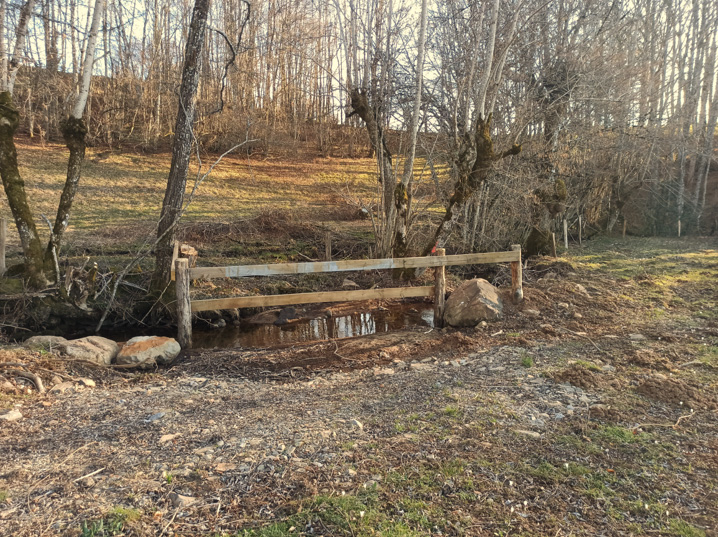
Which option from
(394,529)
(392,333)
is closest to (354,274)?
(392,333)

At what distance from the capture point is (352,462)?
12.7ft

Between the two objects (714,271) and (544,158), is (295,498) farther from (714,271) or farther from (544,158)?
(544,158)

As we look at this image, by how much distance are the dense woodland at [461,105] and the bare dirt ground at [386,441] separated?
4.89m

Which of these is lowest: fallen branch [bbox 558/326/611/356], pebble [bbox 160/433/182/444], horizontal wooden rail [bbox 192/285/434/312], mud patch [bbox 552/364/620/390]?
pebble [bbox 160/433/182/444]

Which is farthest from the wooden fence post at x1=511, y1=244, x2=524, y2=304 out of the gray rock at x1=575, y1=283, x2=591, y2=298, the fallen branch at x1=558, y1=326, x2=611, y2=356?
the gray rock at x1=575, y1=283, x2=591, y2=298

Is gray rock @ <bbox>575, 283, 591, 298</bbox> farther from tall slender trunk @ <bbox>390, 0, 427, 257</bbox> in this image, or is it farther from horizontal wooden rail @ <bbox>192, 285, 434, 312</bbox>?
tall slender trunk @ <bbox>390, 0, 427, 257</bbox>

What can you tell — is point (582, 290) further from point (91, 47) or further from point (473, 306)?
point (91, 47)

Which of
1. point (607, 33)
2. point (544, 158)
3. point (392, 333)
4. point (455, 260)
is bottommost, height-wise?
point (392, 333)

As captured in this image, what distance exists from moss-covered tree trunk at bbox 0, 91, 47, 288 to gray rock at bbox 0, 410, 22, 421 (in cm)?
473

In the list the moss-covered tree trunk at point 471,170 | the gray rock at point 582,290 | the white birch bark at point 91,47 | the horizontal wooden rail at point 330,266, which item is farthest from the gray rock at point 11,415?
the gray rock at point 582,290

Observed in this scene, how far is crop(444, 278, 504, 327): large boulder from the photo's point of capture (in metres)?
8.34

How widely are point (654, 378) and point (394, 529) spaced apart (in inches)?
159

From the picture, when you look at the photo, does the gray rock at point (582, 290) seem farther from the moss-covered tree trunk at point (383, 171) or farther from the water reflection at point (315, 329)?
the moss-covered tree trunk at point (383, 171)

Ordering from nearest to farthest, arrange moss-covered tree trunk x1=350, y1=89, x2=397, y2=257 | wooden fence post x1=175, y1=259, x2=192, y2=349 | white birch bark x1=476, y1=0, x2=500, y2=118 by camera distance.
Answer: wooden fence post x1=175, y1=259, x2=192, y2=349, white birch bark x1=476, y1=0, x2=500, y2=118, moss-covered tree trunk x1=350, y1=89, x2=397, y2=257
